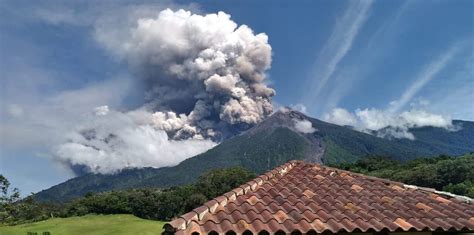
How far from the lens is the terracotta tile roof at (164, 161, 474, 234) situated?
623 centimetres

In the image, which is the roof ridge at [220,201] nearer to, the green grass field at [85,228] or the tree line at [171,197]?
the green grass field at [85,228]

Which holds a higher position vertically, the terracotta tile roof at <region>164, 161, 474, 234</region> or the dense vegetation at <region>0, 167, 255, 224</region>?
the dense vegetation at <region>0, 167, 255, 224</region>

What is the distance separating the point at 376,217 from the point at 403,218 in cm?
40

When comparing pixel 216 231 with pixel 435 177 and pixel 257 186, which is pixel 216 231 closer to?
pixel 257 186

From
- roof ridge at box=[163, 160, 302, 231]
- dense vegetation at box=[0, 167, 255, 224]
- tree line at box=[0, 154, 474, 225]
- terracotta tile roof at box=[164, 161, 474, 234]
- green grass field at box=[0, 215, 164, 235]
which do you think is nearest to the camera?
roof ridge at box=[163, 160, 302, 231]

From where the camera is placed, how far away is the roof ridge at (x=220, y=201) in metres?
5.93

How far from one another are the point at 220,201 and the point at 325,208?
1651 mm

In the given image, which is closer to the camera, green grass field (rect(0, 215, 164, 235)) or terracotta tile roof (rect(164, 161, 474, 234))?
terracotta tile roof (rect(164, 161, 474, 234))

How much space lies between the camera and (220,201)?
691 centimetres

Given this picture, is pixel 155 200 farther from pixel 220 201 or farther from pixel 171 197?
pixel 220 201

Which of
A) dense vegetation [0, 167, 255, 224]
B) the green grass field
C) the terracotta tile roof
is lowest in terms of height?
the terracotta tile roof

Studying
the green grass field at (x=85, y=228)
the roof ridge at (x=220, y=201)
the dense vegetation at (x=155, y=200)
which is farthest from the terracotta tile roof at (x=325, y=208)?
the dense vegetation at (x=155, y=200)

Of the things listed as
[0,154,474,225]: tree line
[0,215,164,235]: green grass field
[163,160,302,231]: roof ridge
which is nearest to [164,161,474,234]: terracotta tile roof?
[163,160,302,231]: roof ridge

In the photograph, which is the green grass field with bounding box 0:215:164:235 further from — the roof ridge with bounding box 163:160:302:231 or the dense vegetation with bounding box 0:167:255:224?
the roof ridge with bounding box 163:160:302:231
